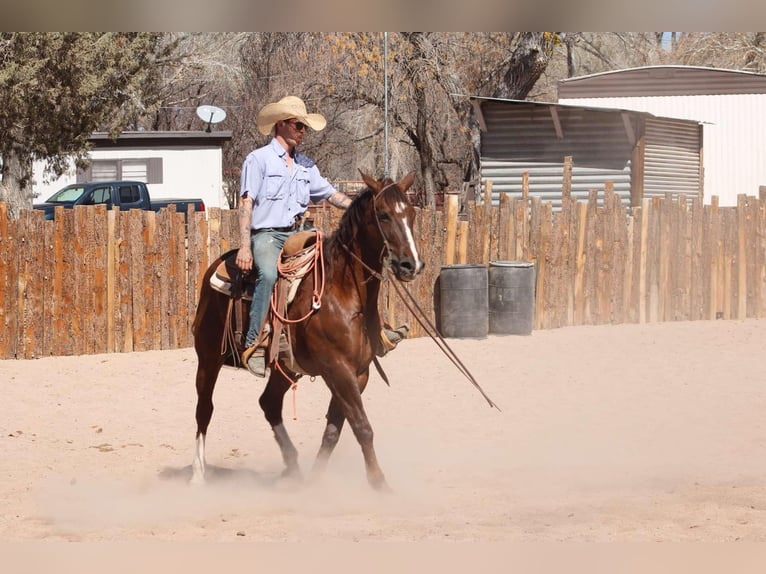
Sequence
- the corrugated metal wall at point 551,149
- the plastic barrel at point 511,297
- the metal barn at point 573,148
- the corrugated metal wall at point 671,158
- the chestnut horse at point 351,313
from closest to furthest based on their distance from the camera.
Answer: the chestnut horse at point 351,313 → the plastic barrel at point 511,297 → the metal barn at point 573,148 → the corrugated metal wall at point 551,149 → the corrugated metal wall at point 671,158

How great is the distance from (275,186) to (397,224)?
1.25 meters

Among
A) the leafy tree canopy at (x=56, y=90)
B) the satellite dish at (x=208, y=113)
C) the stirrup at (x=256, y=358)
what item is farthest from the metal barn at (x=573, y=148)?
the stirrup at (x=256, y=358)

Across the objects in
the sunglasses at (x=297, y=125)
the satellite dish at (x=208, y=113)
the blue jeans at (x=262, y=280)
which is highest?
the satellite dish at (x=208, y=113)

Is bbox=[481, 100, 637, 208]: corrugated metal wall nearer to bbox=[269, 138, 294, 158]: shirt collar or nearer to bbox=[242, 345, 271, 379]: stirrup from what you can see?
bbox=[269, 138, 294, 158]: shirt collar

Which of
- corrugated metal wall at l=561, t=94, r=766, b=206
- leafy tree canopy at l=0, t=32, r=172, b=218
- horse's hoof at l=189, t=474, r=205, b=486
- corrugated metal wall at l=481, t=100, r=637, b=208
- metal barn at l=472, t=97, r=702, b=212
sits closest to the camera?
horse's hoof at l=189, t=474, r=205, b=486

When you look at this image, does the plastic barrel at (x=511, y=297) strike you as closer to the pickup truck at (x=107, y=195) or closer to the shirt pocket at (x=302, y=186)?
the shirt pocket at (x=302, y=186)

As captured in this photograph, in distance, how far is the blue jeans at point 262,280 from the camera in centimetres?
692

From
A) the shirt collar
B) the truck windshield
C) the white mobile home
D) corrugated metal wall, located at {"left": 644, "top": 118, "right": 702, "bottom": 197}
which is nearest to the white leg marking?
the shirt collar

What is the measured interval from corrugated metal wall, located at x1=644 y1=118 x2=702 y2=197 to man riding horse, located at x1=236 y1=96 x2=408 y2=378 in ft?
49.7

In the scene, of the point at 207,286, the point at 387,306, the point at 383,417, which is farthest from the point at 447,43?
the point at 207,286

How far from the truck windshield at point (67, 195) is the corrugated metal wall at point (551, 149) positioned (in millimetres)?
9928

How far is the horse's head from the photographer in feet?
19.5

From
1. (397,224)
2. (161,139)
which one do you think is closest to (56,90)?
(161,139)

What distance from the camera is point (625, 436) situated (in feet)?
29.2
